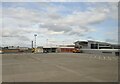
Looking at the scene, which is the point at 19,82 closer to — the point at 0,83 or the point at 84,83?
the point at 0,83

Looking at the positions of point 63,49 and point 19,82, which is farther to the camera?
point 63,49

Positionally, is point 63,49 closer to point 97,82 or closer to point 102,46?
point 102,46

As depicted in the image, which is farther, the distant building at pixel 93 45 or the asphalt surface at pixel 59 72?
the distant building at pixel 93 45

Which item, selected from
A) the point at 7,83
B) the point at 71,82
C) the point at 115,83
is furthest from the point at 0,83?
the point at 115,83

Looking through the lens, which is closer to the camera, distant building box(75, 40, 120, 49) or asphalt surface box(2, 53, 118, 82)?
A: asphalt surface box(2, 53, 118, 82)

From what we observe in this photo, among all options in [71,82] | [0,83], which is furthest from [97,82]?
[0,83]

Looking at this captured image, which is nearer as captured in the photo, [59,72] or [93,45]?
[59,72]

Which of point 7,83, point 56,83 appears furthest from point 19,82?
point 56,83

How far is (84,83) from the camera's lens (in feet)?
37.9

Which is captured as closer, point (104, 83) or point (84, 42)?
point (104, 83)

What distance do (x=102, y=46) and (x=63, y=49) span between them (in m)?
24.4

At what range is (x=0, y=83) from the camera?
11891 millimetres

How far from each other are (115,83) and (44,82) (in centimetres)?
375

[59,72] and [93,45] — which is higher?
[59,72]
